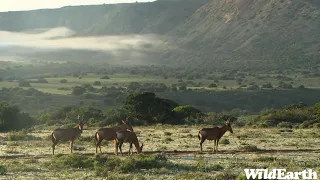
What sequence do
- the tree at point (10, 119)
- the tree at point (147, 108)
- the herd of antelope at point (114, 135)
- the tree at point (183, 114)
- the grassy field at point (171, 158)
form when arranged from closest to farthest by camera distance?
1. the grassy field at point (171, 158)
2. the herd of antelope at point (114, 135)
3. the tree at point (10, 119)
4. the tree at point (147, 108)
5. the tree at point (183, 114)

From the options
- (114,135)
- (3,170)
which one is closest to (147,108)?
(114,135)

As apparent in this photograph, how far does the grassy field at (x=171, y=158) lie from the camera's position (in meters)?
20.0

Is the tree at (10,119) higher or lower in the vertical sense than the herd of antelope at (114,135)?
higher

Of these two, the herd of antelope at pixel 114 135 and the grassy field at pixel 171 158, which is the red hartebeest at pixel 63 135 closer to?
the herd of antelope at pixel 114 135

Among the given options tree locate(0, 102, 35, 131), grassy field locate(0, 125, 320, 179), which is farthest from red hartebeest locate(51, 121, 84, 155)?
tree locate(0, 102, 35, 131)

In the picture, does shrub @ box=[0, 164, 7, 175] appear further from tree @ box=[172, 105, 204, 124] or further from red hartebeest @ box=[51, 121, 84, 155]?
tree @ box=[172, 105, 204, 124]

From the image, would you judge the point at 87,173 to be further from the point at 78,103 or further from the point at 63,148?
the point at 78,103

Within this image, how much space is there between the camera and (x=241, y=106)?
8794cm

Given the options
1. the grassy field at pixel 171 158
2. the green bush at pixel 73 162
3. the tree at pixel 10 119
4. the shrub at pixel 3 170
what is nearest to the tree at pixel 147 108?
the tree at pixel 10 119

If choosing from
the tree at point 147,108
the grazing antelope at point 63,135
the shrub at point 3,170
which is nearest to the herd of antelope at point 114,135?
the grazing antelope at point 63,135

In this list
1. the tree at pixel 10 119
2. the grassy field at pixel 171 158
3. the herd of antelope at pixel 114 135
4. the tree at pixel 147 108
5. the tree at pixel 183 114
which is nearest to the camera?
the grassy field at pixel 171 158

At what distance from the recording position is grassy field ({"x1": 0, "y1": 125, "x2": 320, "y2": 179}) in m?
20.0

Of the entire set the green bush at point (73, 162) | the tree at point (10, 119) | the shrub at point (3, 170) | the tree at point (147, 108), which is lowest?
the shrub at point (3, 170)

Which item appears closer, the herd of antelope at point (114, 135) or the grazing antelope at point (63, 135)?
the herd of antelope at point (114, 135)
